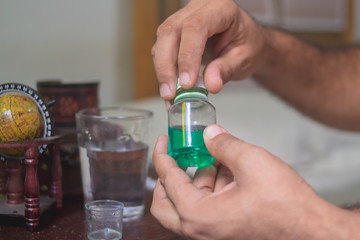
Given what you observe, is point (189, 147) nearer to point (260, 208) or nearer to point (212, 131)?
point (212, 131)

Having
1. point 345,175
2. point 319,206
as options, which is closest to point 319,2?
point 345,175

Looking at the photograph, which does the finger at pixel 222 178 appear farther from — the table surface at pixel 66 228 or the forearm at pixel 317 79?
the forearm at pixel 317 79

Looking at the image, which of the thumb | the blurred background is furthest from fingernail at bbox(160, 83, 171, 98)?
the blurred background

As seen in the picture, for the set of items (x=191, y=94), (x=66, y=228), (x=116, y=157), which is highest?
(x=191, y=94)

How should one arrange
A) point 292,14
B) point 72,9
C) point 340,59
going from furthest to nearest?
point 292,14 → point 72,9 → point 340,59

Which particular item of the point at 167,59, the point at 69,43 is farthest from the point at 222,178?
the point at 69,43

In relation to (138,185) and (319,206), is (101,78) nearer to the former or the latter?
(138,185)
